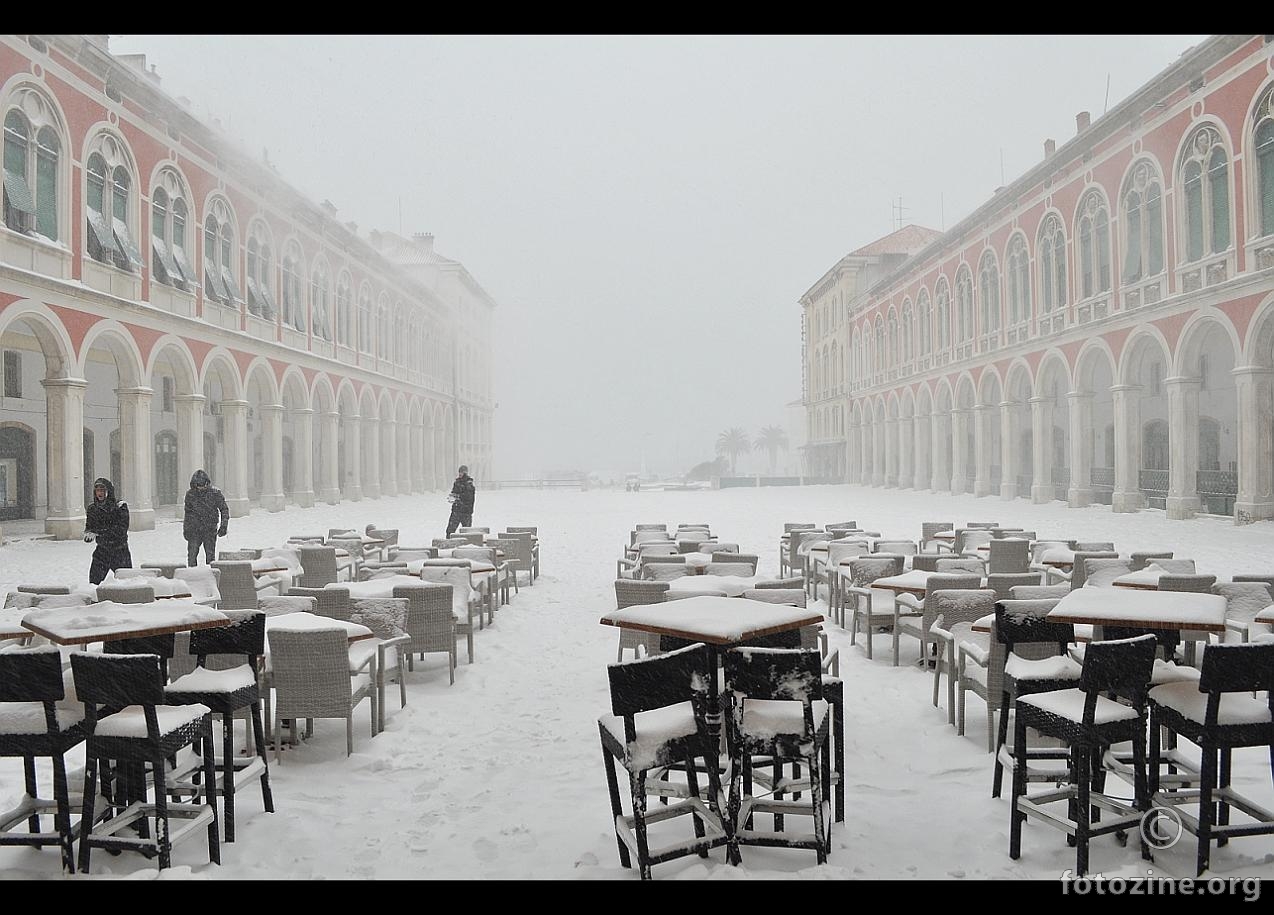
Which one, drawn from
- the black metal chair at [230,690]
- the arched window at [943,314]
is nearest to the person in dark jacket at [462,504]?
the black metal chair at [230,690]

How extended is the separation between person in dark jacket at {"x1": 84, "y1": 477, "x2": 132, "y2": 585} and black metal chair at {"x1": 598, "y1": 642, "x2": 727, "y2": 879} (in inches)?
353

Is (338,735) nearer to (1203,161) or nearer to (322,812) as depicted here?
(322,812)

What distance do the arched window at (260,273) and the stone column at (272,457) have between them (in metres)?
3.07

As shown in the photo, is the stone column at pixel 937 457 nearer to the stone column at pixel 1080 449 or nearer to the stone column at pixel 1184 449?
the stone column at pixel 1080 449

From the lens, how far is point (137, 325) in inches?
834

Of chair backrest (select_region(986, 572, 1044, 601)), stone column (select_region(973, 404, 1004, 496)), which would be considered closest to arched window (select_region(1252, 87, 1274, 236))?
stone column (select_region(973, 404, 1004, 496))

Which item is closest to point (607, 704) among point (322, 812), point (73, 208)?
point (322, 812)

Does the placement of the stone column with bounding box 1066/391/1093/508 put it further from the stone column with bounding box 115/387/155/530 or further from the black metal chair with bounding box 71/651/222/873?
the black metal chair with bounding box 71/651/222/873

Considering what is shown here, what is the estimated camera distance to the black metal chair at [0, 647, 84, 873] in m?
3.54

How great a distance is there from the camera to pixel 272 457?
93.7 feet

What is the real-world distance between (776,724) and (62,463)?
759 inches

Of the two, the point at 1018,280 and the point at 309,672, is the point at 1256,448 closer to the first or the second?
the point at 1018,280

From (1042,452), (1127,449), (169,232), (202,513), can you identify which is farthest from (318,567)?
(1042,452)

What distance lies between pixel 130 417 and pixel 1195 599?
22.4m
